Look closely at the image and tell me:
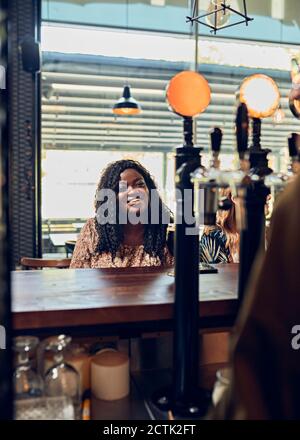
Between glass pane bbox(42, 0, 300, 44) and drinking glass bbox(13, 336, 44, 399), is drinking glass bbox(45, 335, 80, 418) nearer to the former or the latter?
drinking glass bbox(13, 336, 44, 399)

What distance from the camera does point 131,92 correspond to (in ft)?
16.2

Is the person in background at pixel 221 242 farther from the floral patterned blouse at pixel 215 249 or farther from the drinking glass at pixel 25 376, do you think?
the drinking glass at pixel 25 376

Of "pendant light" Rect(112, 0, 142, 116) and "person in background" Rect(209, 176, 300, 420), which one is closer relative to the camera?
"person in background" Rect(209, 176, 300, 420)

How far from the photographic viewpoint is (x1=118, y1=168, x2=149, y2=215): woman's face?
8.66 feet

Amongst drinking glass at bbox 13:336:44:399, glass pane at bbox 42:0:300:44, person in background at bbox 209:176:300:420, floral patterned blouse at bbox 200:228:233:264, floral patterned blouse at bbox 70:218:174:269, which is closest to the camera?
person in background at bbox 209:176:300:420

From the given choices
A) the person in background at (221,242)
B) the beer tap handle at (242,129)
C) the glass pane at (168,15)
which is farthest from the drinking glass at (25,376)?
the glass pane at (168,15)

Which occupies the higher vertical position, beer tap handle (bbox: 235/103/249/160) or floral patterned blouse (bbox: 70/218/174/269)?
beer tap handle (bbox: 235/103/249/160)

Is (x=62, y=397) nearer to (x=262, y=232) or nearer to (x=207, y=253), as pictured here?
(x=262, y=232)

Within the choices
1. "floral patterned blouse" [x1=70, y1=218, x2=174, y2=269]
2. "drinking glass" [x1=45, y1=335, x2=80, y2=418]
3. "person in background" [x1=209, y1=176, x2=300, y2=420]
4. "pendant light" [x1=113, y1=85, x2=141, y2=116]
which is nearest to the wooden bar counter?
"drinking glass" [x1=45, y1=335, x2=80, y2=418]

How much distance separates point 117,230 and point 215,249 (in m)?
0.54

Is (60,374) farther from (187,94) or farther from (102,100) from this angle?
(102,100)

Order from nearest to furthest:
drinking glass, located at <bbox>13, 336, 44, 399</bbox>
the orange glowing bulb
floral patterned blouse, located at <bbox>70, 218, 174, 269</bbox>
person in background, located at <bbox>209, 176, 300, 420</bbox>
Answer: person in background, located at <bbox>209, 176, 300, 420</bbox> → drinking glass, located at <bbox>13, 336, 44, 399</bbox> → the orange glowing bulb → floral patterned blouse, located at <bbox>70, 218, 174, 269</bbox>

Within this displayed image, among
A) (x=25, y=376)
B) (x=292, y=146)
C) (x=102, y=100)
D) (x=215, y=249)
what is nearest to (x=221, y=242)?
(x=215, y=249)

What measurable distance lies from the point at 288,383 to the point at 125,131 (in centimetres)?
447
